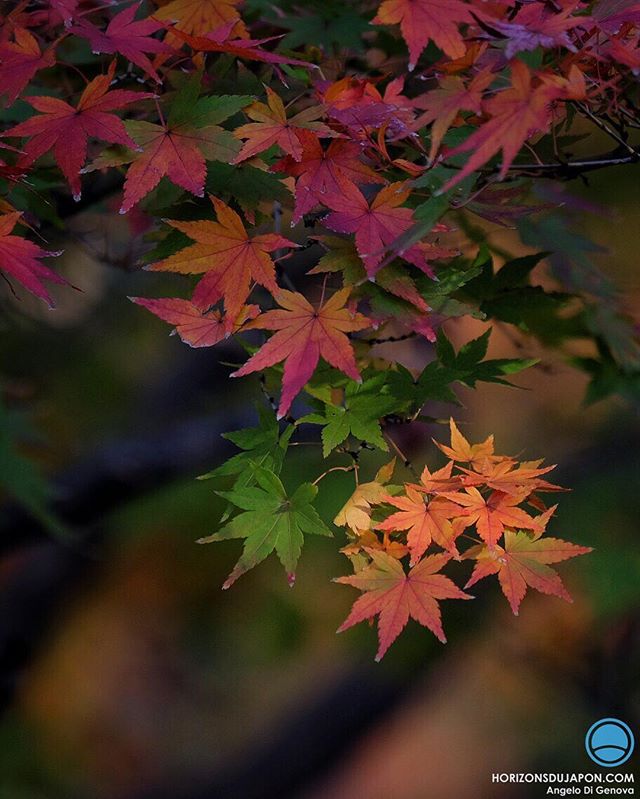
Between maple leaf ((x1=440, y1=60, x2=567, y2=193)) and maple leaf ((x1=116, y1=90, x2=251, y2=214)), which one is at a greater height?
maple leaf ((x1=440, y1=60, x2=567, y2=193))

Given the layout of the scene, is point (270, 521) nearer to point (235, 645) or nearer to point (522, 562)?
point (522, 562)

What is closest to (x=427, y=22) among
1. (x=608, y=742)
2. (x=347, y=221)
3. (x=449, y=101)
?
(x=449, y=101)

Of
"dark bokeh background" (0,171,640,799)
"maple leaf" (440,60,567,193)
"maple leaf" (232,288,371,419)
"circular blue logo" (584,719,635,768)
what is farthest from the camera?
"dark bokeh background" (0,171,640,799)

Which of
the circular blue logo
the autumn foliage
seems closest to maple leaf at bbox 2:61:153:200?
the autumn foliage

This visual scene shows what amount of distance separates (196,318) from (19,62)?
32cm

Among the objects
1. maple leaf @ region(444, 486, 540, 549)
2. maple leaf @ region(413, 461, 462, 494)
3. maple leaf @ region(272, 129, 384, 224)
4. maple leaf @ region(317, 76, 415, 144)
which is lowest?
maple leaf @ region(444, 486, 540, 549)

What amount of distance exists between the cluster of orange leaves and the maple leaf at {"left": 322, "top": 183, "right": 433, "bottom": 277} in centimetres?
21

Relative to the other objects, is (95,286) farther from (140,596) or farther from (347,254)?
(347,254)

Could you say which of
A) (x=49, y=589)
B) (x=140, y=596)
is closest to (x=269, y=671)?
(x=140, y=596)

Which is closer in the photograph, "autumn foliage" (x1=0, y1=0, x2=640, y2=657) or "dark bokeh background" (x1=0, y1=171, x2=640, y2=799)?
"autumn foliage" (x1=0, y1=0, x2=640, y2=657)

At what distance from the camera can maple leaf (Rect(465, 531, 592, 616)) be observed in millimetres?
797

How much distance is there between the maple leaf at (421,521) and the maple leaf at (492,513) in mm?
11

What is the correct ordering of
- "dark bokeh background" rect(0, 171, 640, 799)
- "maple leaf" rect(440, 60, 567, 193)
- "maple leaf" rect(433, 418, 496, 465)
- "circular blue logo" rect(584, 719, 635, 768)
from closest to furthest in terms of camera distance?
"maple leaf" rect(440, 60, 567, 193) < "maple leaf" rect(433, 418, 496, 465) < "circular blue logo" rect(584, 719, 635, 768) < "dark bokeh background" rect(0, 171, 640, 799)

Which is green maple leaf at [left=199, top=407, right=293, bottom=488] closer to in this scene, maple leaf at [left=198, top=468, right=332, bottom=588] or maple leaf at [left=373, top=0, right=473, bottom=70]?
maple leaf at [left=198, top=468, right=332, bottom=588]
